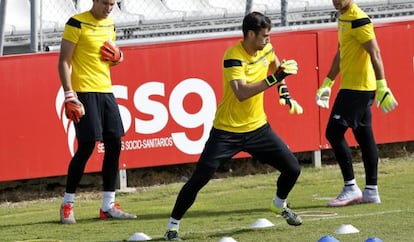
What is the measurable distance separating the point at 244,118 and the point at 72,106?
5.64ft

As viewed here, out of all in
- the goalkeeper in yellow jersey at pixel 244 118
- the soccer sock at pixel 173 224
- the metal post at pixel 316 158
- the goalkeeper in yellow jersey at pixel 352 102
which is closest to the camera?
the goalkeeper in yellow jersey at pixel 244 118

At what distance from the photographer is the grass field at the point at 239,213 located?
30.1 feet

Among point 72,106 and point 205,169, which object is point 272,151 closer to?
point 205,169

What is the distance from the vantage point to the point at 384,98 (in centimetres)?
1025

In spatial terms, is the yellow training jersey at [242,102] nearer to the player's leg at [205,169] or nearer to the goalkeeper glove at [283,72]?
the player's leg at [205,169]

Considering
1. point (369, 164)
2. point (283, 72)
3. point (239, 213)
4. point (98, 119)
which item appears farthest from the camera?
point (369, 164)

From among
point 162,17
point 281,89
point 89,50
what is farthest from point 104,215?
point 162,17

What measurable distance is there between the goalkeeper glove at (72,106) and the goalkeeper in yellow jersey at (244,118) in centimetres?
Result: 147

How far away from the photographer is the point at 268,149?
29.8ft

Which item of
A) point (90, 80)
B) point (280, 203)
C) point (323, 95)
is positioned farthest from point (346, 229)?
point (90, 80)

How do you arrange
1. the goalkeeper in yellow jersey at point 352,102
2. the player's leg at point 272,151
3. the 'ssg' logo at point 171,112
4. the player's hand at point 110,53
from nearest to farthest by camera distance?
the player's leg at point 272,151, the player's hand at point 110,53, the goalkeeper in yellow jersey at point 352,102, the 'ssg' logo at point 171,112

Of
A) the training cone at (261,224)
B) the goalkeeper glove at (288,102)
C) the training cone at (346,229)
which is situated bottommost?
the training cone at (261,224)

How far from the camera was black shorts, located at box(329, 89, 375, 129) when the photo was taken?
1075 cm

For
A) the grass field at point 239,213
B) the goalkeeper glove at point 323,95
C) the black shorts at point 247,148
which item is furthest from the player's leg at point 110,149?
the goalkeeper glove at point 323,95
